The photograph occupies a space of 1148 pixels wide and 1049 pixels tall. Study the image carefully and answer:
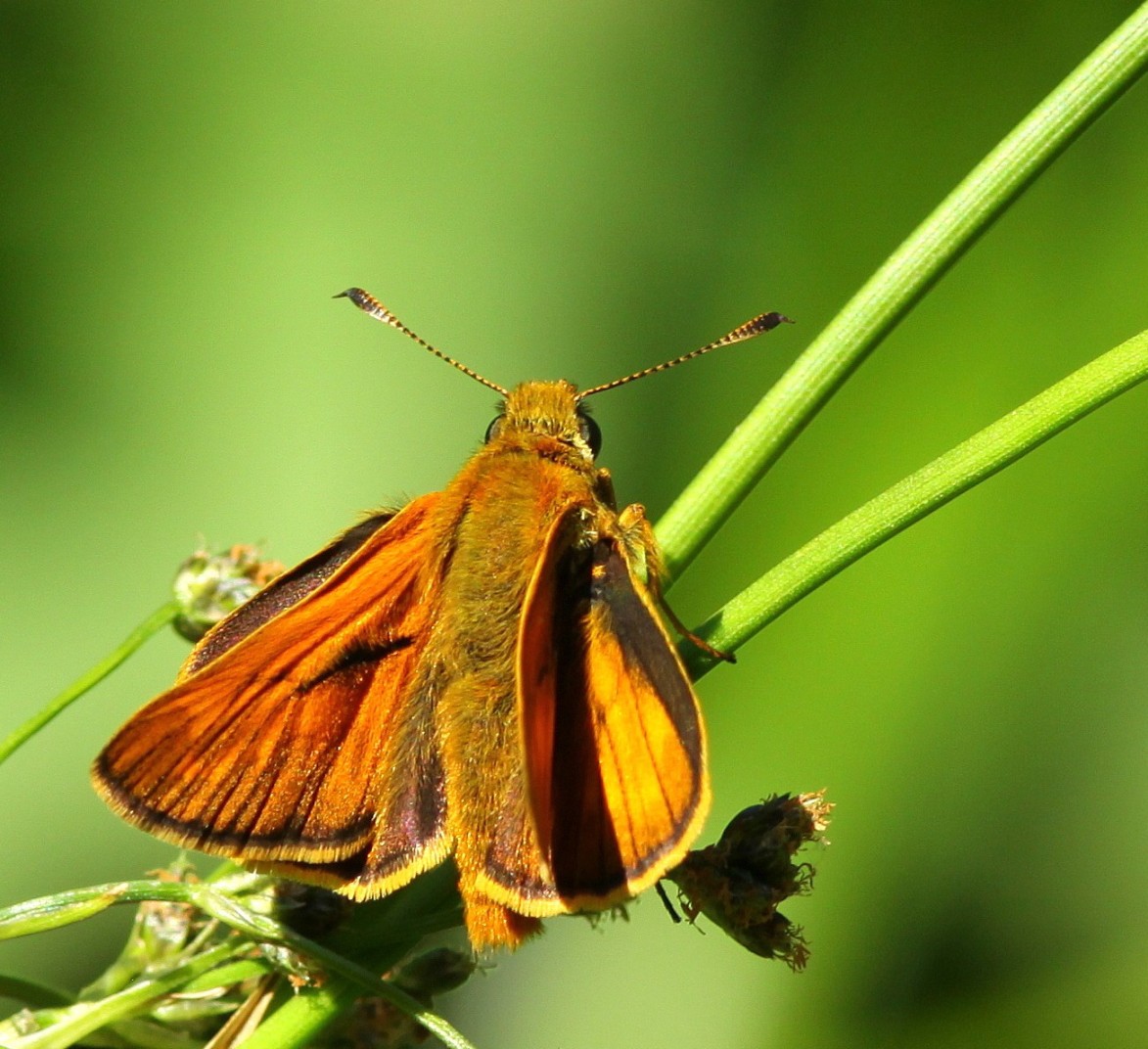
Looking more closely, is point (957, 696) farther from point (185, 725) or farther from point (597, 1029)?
point (185, 725)

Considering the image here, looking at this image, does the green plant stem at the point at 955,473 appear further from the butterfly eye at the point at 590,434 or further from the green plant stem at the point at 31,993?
the green plant stem at the point at 31,993

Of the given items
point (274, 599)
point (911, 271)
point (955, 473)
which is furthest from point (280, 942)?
point (911, 271)

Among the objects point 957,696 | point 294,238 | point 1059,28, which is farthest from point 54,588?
point 1059,28

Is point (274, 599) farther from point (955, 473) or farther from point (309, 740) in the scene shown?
point (955, 473)

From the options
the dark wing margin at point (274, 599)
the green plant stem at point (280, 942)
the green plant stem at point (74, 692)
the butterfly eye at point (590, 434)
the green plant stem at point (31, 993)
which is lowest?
the green plant stem at point (31, 993)

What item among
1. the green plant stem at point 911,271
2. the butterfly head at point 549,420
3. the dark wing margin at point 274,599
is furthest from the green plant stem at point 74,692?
the green plant stem at point 911,271

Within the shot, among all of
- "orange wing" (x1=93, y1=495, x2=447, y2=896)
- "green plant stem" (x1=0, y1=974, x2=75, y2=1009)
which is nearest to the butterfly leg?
"orange wing" (x1=93, y1=495, x2=447, y2=896)
